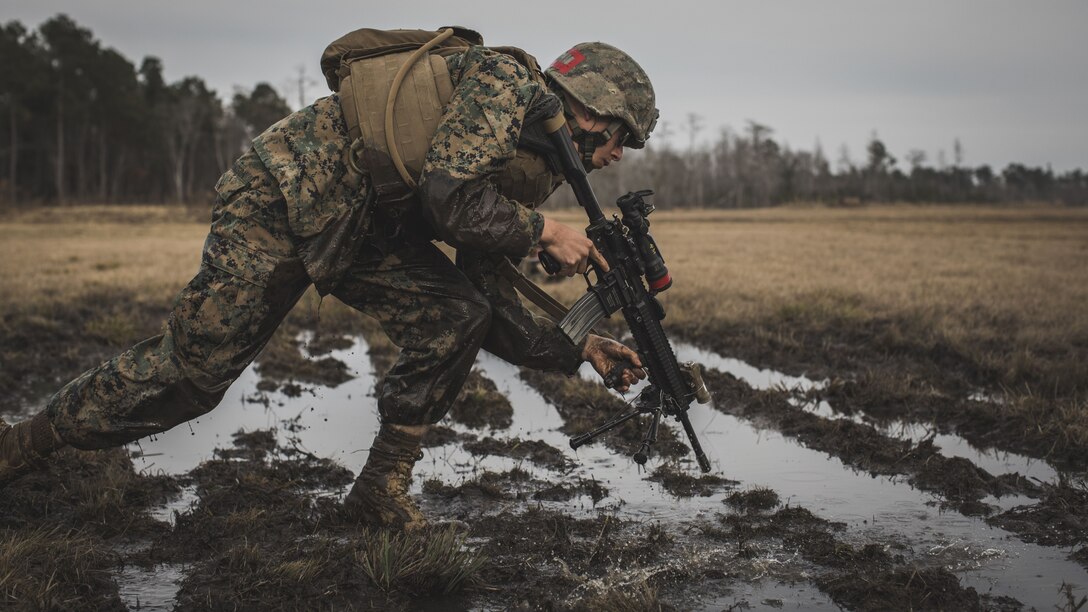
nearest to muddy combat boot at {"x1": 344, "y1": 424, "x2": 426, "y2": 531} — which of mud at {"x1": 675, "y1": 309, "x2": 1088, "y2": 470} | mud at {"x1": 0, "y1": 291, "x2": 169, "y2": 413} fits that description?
mud at {"x1": 0, "y1": 291, "x2": 169, "y2": 413}

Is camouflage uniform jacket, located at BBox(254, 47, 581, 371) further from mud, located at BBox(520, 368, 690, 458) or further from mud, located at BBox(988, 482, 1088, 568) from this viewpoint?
mud, located at BBox(988, 482, 1088, 568)

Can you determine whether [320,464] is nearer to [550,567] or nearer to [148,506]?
[148,506]

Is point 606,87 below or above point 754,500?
above

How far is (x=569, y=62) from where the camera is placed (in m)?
4.14

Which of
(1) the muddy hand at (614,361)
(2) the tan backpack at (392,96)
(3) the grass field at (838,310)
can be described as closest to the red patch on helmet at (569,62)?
(2) the tan backpack at (392,96)

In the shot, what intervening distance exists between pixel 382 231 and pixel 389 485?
115 cm

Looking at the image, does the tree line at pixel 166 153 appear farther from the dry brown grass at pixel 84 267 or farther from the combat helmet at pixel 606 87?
the combat helmet at pixel 606 87

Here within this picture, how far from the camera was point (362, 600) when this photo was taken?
343 cm

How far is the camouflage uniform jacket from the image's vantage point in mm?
3561

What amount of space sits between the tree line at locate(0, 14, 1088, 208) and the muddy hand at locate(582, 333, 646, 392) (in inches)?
2474

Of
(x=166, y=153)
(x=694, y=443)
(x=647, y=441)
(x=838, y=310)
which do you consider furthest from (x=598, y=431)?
(x=166, y=153)

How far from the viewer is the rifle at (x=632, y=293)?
158 inches

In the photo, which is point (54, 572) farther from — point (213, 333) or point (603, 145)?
point (603, 145)

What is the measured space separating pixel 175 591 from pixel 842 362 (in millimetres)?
6198
